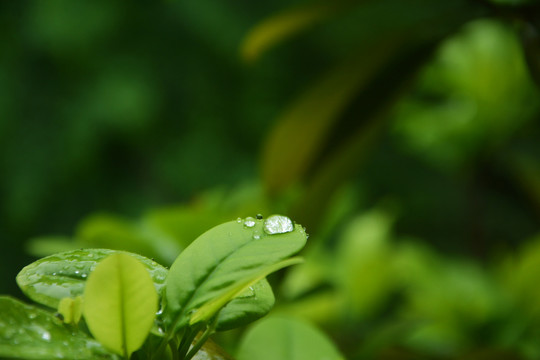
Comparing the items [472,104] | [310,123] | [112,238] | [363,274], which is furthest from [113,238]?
[472,104]

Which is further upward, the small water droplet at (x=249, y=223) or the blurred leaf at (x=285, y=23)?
the blurred leaf at (x=285, y=23)

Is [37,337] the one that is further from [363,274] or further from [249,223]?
[363,274]

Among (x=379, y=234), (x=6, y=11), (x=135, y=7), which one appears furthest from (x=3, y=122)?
(x=379, y=234)

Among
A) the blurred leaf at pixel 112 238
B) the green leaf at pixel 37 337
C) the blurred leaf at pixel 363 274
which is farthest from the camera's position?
the blurred leaf at pixel 363 274

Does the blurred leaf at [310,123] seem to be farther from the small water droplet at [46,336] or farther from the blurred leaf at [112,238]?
the small water droplet at [46,336]

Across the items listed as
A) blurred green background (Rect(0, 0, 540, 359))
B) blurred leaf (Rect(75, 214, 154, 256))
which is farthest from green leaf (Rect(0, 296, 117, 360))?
blurred green background (Rect(0, 0, 540, 359))

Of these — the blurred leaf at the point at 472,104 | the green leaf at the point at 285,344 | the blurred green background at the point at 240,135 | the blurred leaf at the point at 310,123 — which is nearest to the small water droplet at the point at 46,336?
the green leaf at the point at 285,344

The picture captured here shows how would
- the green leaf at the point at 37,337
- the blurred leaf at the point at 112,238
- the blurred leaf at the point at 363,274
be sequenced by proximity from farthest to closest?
the blurred leaf at the point at 363,274 < the blurred leaf at the point at 112,238 < the green leaf at the point at 37,337

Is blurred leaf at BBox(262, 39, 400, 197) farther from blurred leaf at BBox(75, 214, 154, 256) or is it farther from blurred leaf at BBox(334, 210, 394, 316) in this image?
blurred leaf at BBox(334, 210, 394, 316)

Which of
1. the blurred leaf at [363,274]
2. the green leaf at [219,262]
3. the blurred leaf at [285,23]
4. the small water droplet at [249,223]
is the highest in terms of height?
the blurred leaf at [285,23]
